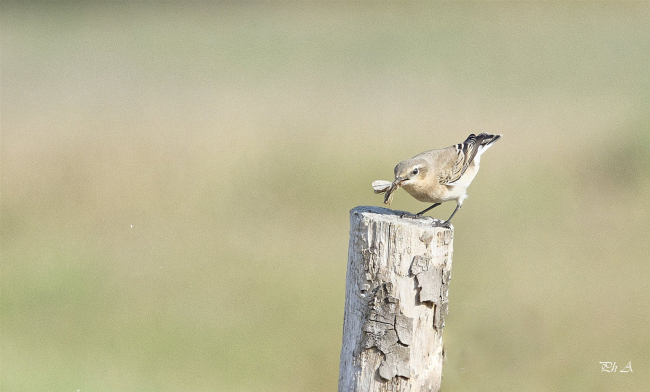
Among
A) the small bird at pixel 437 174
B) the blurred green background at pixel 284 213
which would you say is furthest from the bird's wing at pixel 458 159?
the blurred green background at pixel 284 213

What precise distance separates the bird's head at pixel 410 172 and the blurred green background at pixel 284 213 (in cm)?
251

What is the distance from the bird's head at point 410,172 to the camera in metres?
4.22

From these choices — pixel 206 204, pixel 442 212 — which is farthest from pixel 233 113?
pixel 442 212

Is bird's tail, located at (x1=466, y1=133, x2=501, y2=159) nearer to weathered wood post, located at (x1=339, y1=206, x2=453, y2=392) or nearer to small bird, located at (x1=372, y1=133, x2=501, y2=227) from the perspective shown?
small bird, located at (x1=372, y1=133, x2=501, y2=227)

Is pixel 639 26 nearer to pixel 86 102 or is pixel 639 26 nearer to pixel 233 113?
pixel 233 113

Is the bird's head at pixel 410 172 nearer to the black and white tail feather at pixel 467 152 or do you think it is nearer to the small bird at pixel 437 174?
Result: the small bird at pixel 437 174

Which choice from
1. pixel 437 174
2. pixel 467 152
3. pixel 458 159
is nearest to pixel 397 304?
pixel 437 174

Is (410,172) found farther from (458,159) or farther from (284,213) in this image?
(284,213)

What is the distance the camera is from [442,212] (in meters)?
9.58

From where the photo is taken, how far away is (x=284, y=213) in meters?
9.38

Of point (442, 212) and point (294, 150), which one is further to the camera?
point (294, 150)

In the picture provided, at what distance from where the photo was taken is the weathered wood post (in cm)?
316

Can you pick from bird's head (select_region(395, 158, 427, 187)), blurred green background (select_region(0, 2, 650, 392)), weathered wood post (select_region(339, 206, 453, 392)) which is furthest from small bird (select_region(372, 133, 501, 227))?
blurred green background (select_region(0, 2, 650, 392))

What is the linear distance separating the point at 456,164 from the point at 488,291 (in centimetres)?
326
